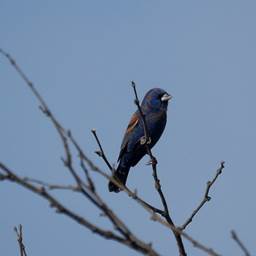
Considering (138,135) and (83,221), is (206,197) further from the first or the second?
(138,135)

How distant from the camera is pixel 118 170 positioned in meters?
10.5

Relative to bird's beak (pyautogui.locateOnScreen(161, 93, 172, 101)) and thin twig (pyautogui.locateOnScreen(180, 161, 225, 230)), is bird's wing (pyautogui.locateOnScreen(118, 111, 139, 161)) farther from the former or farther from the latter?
thin twig (pyautogui.locateOnScreen(180, 161, 225, 230))

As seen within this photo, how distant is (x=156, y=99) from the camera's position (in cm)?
1162

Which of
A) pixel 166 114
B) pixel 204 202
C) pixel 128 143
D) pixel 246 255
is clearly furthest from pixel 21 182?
pixel 166 114

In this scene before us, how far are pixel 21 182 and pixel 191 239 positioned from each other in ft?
2.08

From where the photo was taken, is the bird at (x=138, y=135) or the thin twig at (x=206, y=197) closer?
the thin twig at (x=206, y=197)

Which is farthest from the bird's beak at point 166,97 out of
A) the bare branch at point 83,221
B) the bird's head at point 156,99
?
the bare branch at point 83,221

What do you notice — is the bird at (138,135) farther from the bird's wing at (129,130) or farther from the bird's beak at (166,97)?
the bird's beak at (166,97)

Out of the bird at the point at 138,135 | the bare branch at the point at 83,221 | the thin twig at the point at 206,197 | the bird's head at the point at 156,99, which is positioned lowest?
the bare branch at the point at 83,221

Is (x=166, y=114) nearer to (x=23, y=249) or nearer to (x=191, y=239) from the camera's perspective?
(x=23, y=249)

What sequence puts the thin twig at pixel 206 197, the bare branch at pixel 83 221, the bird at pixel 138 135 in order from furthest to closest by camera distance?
the bird at pixel 138 135
the thin twig at pixel 206 197
the bare branch at pixel 83 221

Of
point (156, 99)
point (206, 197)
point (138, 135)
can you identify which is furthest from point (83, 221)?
point (156, 99)

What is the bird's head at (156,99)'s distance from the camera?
37.3 ft

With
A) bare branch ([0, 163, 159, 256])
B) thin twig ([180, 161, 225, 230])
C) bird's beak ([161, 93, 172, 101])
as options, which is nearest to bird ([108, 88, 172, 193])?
bird's beak ([161, 93, 172, 101])
